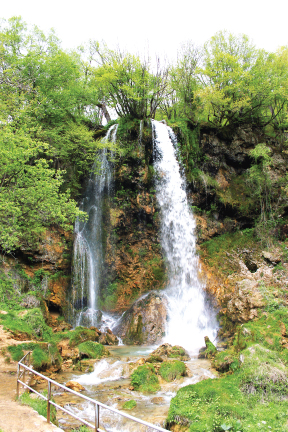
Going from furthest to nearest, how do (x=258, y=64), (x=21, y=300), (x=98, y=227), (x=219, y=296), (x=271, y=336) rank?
(x=258, y=64), (x=98, y=227), (x=219, y=296), (x=21, y=300), (x=271, y=336)

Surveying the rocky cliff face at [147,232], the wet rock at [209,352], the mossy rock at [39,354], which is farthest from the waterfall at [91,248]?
the wet rock at [209,352]

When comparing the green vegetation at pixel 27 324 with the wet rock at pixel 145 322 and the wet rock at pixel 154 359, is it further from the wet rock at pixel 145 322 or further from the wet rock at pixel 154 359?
the wet rock at pixel 145 322

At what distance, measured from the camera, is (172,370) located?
27.7 feet

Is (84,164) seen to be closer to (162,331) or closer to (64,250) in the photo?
(64,250)

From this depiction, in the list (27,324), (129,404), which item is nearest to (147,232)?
(27,324)

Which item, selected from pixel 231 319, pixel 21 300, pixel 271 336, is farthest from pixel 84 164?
pixel 271 336

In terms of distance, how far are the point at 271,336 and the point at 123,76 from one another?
18.9 meters

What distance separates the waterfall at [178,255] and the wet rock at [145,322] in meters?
0.45

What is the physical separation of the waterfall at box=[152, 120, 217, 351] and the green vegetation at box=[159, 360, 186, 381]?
3845mm

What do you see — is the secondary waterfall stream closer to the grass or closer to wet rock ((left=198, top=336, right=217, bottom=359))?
wet rock ((left=198, top=336, right=217, bottom=359))

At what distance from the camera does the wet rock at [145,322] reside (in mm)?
13664

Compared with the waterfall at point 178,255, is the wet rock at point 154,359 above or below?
below

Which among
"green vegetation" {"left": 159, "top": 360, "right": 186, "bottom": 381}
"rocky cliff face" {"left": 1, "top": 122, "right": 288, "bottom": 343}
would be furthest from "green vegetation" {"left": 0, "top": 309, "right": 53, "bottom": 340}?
"green vegetation" {"left": 159, "top": 360, "right": 186, "bottom": 381}

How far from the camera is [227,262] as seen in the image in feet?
57.0
